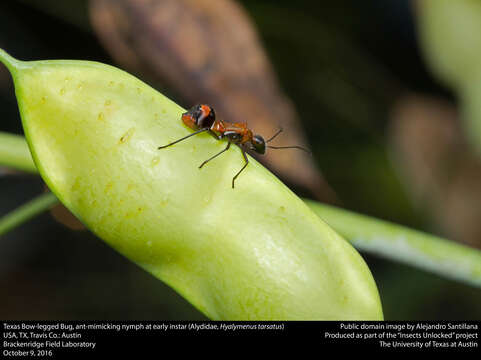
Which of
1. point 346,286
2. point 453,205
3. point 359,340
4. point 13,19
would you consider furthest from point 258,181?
point 453,205

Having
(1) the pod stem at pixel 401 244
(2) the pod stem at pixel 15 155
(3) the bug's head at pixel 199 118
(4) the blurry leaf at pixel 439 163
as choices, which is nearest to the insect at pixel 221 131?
(3) the bug's head at pixel 199 118

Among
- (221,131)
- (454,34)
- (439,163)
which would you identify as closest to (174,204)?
(221,131)

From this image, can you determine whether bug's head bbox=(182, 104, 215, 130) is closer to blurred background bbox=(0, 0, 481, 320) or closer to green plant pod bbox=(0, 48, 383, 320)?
green plant pod bbox=(0, 48, 383, 320)

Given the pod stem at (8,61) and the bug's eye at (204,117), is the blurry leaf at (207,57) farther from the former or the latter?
the pod stem at (8,61)

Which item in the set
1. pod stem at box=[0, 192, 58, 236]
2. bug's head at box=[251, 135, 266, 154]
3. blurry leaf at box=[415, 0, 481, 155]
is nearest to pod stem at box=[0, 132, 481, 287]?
pod stem at box=[0, 192, 58, 236]

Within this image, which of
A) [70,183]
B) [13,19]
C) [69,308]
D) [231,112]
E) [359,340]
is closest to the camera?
[70,183]

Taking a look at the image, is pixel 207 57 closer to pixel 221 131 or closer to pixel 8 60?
pixel 221 131

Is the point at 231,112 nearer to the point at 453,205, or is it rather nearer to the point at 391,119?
the point at 391,119
